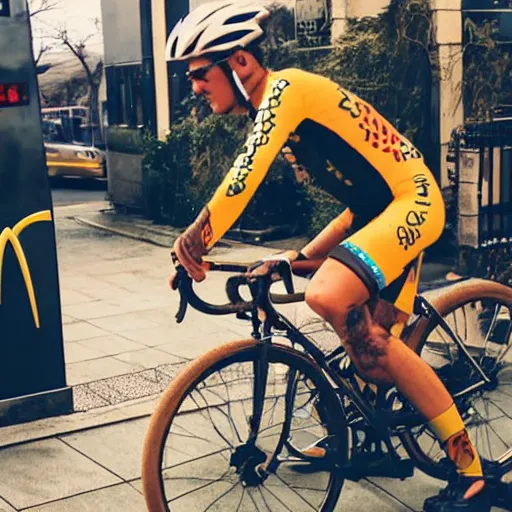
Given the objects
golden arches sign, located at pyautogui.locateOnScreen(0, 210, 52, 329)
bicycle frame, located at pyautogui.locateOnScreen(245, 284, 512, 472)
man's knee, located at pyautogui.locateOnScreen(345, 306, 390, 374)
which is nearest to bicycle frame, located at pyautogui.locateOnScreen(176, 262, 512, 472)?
bicycle frame, located at pyautogui.locateOnScreen(245, 284, 512, 472)

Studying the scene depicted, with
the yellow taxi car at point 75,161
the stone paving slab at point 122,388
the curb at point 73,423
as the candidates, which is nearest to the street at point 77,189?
the yellow taxi car at point 75,161

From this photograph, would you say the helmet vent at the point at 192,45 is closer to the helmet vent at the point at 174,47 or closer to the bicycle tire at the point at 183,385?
the helmet vent at the point at 174,47

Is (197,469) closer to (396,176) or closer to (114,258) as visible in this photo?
(396,176)

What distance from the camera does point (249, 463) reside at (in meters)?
3.68

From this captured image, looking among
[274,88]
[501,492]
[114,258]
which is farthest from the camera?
[114,258]

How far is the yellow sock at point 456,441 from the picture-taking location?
12.5ft

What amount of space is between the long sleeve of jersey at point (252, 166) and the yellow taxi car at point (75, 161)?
1813cm

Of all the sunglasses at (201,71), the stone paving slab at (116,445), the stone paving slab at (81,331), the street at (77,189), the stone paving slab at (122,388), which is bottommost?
the street at (77,189)

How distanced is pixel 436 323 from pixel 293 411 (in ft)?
2.54

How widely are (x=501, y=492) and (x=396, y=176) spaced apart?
146 centimetres

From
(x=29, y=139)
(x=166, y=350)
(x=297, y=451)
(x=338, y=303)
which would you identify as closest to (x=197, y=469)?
(x=297, y=451)

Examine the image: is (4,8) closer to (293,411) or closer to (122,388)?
(122,388)

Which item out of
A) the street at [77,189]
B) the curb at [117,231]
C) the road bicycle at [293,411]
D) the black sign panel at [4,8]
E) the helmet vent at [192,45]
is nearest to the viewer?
the road bicycle at [293,411]

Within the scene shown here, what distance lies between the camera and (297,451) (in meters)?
4.14
